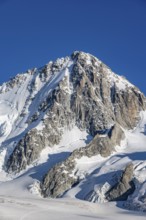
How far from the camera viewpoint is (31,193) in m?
196

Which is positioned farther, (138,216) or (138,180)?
(138,180)

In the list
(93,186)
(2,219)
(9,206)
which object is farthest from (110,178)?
(2,219)

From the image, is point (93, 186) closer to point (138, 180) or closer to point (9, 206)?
point (138, 180)

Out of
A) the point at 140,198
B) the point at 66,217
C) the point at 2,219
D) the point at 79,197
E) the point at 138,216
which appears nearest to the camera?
the point at 2,219

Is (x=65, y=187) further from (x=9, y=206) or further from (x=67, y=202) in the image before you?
(x=9, y=206)

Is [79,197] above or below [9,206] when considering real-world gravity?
above

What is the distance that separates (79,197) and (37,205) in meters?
37.7

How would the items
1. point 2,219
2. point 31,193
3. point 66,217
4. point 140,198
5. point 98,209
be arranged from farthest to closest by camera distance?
1. point 31,193
2. point 140,198
3. point 98,209
4. point 66,217
5. point 2,219

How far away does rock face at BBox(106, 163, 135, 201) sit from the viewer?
180500 millimetres

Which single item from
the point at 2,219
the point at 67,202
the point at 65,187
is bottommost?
the point at 2,219

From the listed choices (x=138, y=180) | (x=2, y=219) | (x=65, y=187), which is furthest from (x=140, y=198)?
(x=2, y=219)

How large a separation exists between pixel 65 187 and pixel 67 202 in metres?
36.8

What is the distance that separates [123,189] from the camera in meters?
183

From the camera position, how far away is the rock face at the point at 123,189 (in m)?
180
